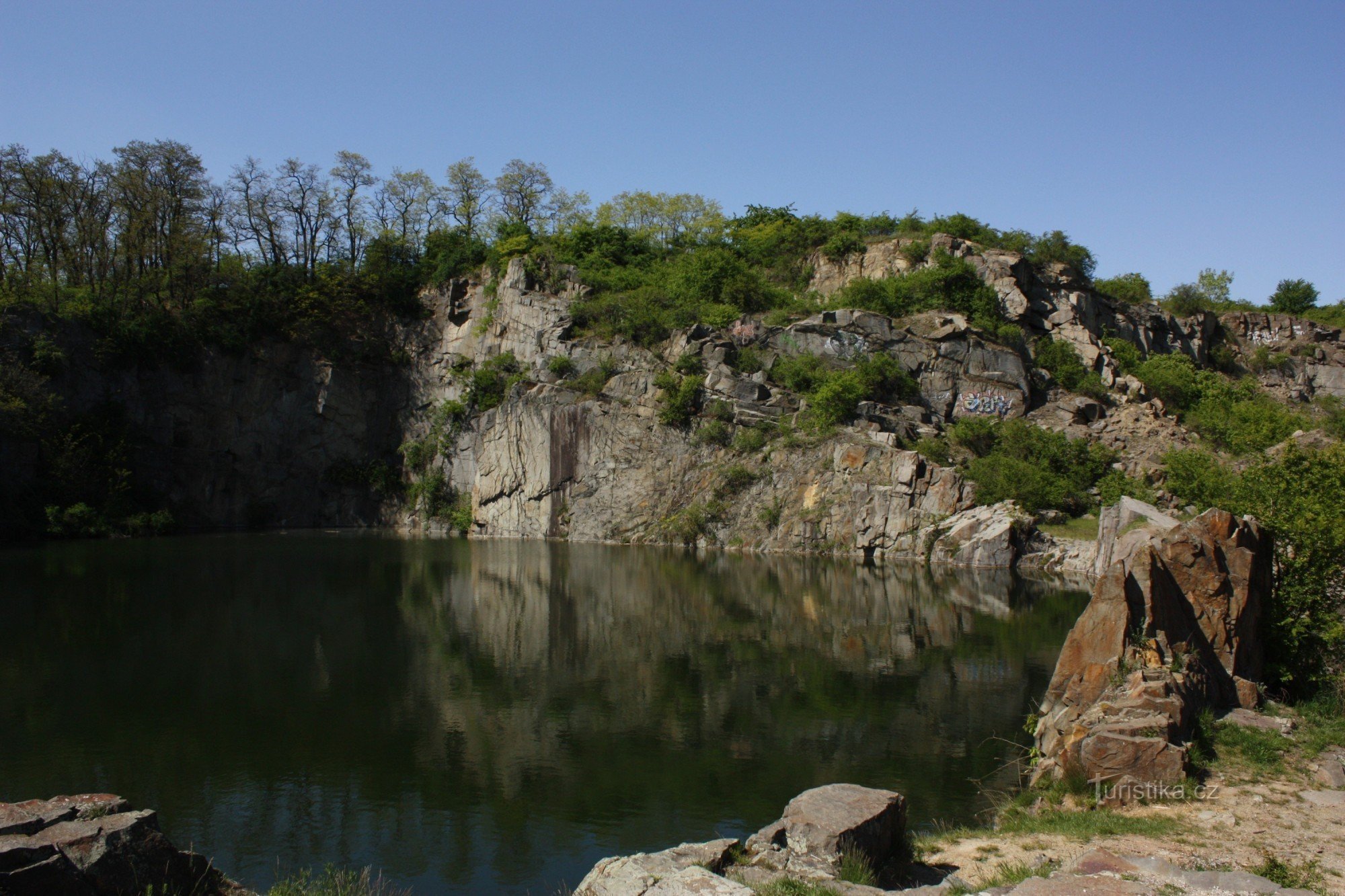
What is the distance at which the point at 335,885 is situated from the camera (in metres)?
9.66

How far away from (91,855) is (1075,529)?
4307 cm

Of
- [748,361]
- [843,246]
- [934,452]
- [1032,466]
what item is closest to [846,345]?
Result: [748,361]

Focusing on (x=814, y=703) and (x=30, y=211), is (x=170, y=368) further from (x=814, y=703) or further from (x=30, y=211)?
(x=814, y=703)

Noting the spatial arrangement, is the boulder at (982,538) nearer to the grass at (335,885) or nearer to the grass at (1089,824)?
the grass at (1089,824)

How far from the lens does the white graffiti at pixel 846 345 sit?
191 feet

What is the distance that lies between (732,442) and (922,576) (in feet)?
62.4

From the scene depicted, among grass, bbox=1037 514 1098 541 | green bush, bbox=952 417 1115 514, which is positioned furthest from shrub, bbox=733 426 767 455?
grass, bbox=1037 514 1098 541

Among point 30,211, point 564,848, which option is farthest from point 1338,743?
point 30,211

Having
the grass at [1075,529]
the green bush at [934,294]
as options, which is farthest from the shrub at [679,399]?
the grass at [1075,529]

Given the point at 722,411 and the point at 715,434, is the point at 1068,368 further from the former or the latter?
the point at 715,434

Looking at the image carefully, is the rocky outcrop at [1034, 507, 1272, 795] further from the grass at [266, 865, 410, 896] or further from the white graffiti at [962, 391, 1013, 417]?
the white graffiti at [962, 391, 1013, 417]

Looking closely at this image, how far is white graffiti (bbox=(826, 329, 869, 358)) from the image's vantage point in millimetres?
58312

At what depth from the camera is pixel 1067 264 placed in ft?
210

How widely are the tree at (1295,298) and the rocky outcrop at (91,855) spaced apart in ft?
293
